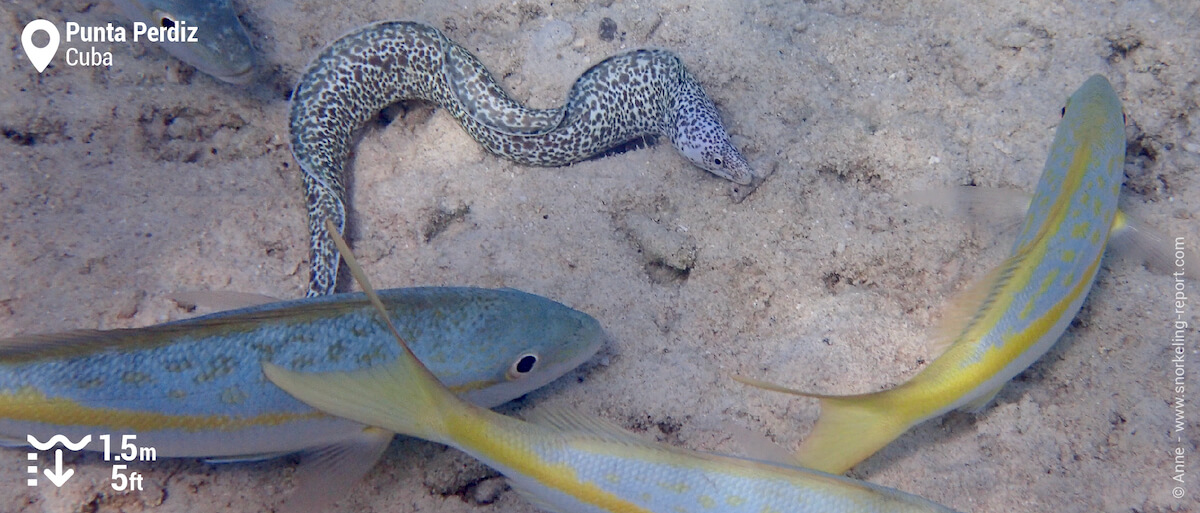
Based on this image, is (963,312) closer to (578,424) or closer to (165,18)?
(578,424)

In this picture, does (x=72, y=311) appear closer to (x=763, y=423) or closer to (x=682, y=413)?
(x=682, y=413)

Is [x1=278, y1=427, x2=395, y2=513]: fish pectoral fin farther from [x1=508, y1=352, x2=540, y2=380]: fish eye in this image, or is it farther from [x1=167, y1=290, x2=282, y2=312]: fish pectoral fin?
[x1=167, y1=290, x2=282, y2=312]: fish pectoral fin

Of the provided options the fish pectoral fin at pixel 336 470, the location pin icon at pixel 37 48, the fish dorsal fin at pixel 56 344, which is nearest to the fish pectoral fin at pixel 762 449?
the fish pectoral fin at pixel 336 470

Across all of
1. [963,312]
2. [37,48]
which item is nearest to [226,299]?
[37,48]

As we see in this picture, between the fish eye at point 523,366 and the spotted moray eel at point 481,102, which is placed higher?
the spotted moray eel at point 481,102

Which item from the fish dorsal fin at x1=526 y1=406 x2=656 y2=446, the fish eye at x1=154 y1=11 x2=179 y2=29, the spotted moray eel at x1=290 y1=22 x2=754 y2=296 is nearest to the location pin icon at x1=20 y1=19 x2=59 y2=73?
the fish eye at x1=154 y1=11 x2=179 y2=29

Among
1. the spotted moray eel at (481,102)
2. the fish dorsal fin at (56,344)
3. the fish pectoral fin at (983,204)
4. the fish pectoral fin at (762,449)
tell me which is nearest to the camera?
the fish pectoral fin at (762,449)

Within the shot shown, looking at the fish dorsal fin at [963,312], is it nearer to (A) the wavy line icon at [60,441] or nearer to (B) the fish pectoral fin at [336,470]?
(B) the fish pectoral fin at [336,470]
